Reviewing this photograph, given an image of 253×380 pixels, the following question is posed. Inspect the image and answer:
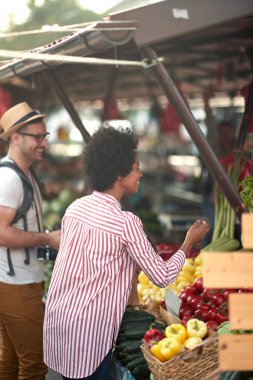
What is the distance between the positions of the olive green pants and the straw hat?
1.05 metres

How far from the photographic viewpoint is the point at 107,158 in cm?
368

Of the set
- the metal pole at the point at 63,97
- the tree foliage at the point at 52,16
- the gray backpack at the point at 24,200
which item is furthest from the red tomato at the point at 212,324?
the tree foliage at the point at 52,16

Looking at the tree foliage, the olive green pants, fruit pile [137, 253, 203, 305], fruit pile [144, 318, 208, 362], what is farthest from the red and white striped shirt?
the tree foliage

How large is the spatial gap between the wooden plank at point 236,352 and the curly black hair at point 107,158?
1164 millimetres

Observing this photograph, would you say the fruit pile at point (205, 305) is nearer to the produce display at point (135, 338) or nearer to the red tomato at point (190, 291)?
the red tomato at point (190, 291)

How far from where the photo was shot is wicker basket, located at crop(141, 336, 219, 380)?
3.52 metres

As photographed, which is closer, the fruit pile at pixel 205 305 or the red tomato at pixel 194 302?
the fruit pile at pixel 205 305

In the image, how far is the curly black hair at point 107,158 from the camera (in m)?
3.67

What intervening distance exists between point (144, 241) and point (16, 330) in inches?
51.8

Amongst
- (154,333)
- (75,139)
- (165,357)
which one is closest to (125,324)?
(154,333)

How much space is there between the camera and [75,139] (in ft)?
91.2

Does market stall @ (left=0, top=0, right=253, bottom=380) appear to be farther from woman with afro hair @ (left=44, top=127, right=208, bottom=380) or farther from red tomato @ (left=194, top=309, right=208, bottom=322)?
woman with afro hair @ (left=44, top=127, right=208, bottom=380)

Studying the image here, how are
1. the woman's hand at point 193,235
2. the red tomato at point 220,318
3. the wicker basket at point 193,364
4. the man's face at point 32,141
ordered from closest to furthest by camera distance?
1. the wicker basket at point 193,364
2. the woman's hand at point 193,235
3. the red tomato at point 220,318
4. the man's face at point 32,141

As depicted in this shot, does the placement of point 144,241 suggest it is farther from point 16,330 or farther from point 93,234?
point 16,330
